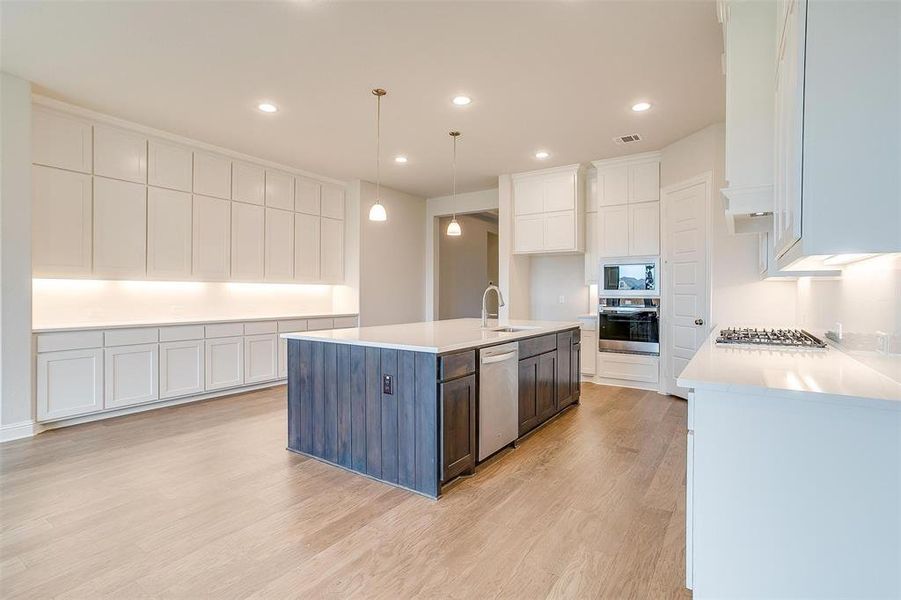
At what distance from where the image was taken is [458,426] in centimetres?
275

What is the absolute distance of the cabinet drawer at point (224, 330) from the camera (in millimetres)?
4863

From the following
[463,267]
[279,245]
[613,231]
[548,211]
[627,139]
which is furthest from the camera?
[463,267]

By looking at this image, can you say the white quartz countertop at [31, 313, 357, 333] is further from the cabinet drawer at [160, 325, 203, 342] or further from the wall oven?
the wall oven

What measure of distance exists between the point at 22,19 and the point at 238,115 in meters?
1.59

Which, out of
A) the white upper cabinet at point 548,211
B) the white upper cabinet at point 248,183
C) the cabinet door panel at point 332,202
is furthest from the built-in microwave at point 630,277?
the white upper cabinet at point 248,183

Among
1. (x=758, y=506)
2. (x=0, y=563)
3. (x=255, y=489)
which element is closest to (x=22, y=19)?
(x=0, y=563)

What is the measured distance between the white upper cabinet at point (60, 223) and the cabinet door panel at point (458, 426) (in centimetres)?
382

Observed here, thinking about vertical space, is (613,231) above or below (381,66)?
below

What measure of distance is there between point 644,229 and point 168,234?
5.52 metres

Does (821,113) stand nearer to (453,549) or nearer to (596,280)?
(453,549)

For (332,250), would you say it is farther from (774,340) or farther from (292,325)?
(774,340)

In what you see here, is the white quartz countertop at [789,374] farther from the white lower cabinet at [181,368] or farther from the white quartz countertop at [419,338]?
the white lower cabinet at [181,368]

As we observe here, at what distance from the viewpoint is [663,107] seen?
4.07 metres

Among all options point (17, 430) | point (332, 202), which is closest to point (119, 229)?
point (17, 430)
